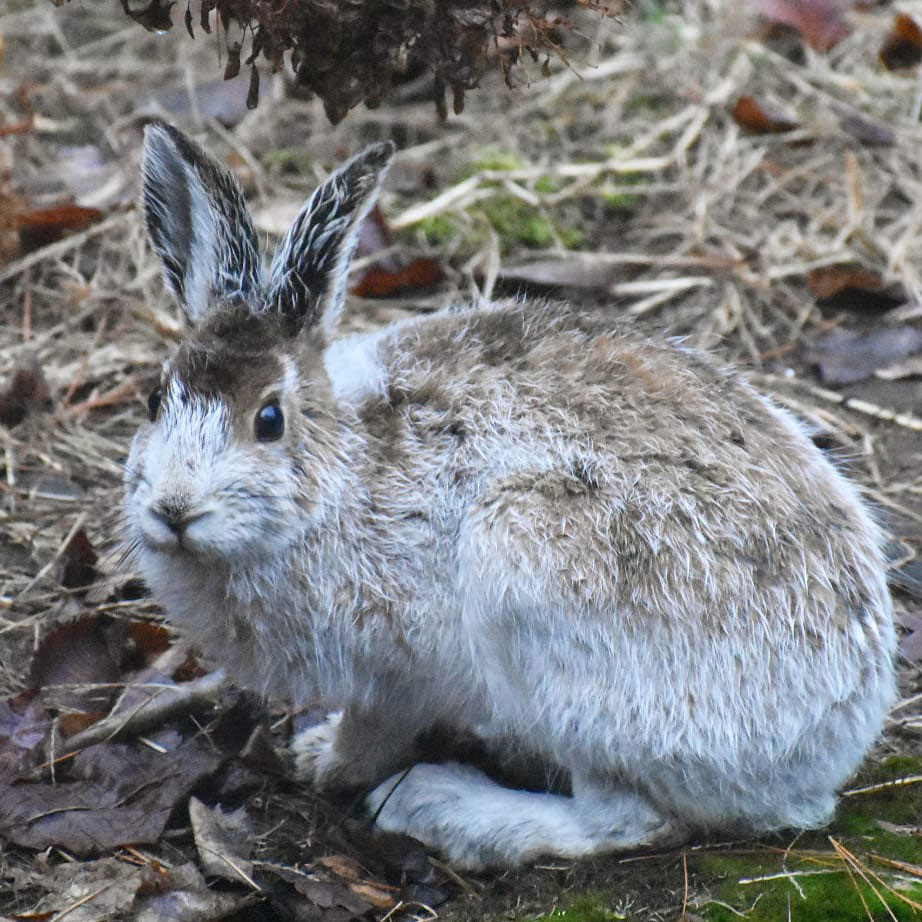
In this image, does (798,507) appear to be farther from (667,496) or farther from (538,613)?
(538,613)

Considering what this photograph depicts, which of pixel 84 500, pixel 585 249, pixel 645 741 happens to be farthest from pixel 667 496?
pixel 585 249

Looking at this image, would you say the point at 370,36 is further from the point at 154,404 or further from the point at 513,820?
the point at 513,820

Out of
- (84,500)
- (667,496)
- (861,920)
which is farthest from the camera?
Answer: (84,500)

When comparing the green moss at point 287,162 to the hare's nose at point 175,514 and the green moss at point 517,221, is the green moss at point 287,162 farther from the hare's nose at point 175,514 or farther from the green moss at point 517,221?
the hare's nose at point 175,514

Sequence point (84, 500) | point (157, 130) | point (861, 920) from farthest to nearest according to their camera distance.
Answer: point (84, 500), point (157, 130), point (861, 920)

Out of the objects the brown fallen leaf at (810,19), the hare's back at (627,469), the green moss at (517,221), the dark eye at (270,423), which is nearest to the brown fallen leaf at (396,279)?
the green moss at (517,221)

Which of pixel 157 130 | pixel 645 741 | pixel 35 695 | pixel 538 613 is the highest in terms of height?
pixel 157 130

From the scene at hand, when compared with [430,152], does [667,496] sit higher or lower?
higher
